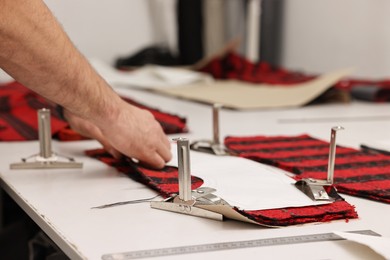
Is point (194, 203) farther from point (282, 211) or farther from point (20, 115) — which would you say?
point (20, 115)

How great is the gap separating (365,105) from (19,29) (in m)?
1.45

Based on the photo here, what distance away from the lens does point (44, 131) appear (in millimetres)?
1173

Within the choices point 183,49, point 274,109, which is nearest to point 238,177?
point 274,109

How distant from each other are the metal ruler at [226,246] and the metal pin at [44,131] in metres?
0.51

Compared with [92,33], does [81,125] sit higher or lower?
lower

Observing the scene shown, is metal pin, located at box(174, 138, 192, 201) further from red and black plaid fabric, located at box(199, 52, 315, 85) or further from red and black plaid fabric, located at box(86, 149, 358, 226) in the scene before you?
red and black plaid fabric, located at box(199, 52, 315, 85)

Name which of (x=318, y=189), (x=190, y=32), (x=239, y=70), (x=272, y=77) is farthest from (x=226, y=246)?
(x=190, y=32)

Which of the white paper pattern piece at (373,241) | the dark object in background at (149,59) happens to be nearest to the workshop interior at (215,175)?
the white paper pattern piece at (373,241)

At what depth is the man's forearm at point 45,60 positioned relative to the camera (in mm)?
915

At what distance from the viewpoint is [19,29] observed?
916 millimetres

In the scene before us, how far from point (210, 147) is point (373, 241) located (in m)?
0.56

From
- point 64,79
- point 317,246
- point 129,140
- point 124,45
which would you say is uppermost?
point 124,45

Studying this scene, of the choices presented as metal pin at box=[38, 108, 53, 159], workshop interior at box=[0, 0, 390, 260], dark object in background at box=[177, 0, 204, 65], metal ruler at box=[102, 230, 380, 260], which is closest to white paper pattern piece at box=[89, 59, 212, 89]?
workshop interior at box=[0, 0, 390, 260]

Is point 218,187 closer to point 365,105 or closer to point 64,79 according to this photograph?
point 64,79
